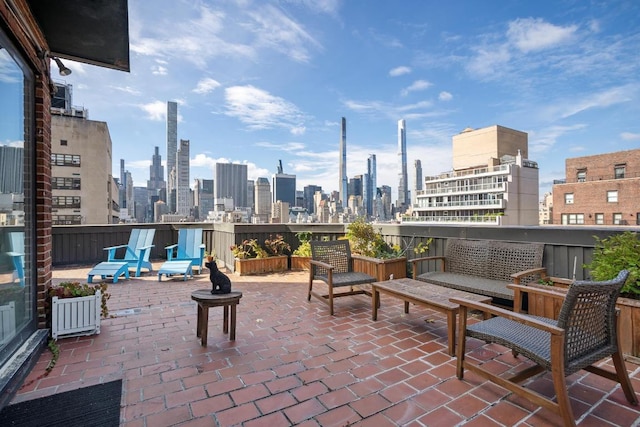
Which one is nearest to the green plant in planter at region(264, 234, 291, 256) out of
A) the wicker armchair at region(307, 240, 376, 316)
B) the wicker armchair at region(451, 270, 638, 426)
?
the wicker armchair at region(307, 240, 376, 316)

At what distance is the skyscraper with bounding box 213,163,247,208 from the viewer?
63.0m


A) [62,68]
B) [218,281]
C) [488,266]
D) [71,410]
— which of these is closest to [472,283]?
[488,266]

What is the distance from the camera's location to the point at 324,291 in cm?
488

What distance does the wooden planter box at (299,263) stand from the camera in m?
6.64

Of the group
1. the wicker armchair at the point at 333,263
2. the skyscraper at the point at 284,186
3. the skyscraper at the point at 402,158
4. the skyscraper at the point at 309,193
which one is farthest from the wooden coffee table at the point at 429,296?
the skyscraper at the point at 402,158

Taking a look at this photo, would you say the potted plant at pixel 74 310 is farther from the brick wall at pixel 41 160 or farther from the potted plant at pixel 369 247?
the potted plant at pixel 369 247

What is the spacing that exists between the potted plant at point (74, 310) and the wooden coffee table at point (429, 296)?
115 inches

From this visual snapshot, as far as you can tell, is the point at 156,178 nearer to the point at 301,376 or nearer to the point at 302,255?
the point at 302,255

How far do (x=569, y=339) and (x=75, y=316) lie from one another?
13.0 ft

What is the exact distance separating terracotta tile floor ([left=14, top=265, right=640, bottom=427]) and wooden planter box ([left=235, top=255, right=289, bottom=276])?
2443mm

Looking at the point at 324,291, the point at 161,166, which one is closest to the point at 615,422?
the point at 324,291

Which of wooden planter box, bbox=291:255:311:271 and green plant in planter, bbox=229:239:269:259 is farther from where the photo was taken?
wooden planter box, bbox=291:255:311:271

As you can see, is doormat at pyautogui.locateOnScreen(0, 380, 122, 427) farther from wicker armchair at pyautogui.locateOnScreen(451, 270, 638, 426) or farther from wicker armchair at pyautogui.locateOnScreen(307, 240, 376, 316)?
wicker armchair at pyautogui.locateOnScreen(307, 240, 376, 316)

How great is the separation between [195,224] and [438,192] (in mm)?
46380
